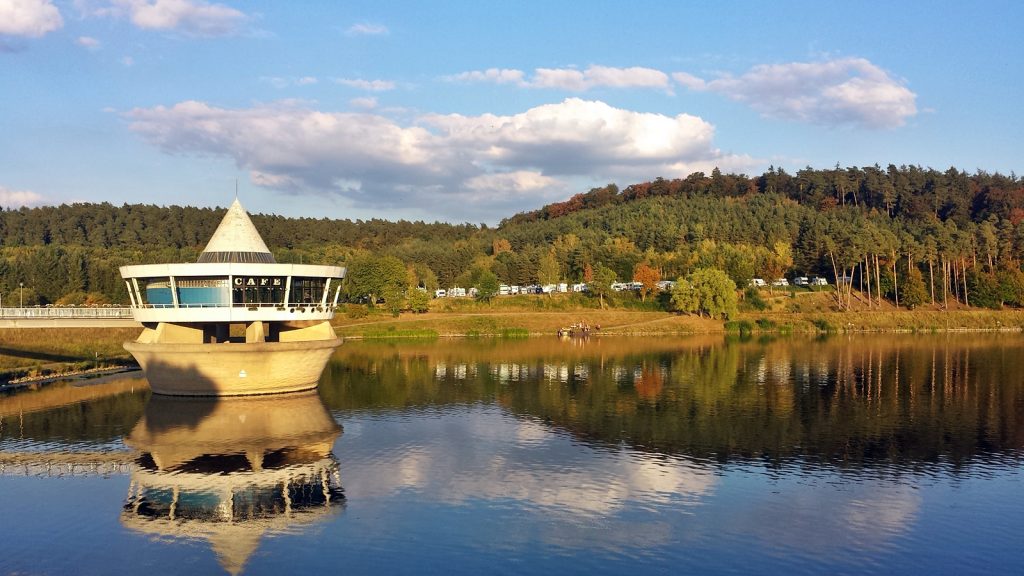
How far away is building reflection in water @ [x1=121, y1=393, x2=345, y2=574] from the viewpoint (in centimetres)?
2950

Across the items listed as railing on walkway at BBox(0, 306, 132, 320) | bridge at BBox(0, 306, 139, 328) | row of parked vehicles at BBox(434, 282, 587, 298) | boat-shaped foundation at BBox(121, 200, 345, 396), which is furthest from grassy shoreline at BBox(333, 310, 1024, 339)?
boat-shaped foundation at BBox(121, 200, 345, 396)

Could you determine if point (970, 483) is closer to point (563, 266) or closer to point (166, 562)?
point (166, 562)

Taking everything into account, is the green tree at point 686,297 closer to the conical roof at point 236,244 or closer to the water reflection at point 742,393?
the water reflection at point 742,393

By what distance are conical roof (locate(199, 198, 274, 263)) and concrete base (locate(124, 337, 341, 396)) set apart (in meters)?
7.54

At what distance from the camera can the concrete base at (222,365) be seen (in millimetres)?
54312

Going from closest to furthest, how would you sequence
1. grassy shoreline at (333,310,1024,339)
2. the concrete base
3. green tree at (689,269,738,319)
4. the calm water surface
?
the calm water surface, the concrete base, grassy shoreline at (333,310,1024,339), green tree at (689,269,738,319)

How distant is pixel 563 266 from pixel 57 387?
381ft

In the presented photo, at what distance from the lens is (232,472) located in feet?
122

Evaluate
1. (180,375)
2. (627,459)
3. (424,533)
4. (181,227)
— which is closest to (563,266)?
(181,227)

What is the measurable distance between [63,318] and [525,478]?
50548mm

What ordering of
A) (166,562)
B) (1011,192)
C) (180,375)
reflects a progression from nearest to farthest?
(166,562), (180,375), (1011,192)

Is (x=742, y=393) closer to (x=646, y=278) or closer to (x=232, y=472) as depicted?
(x=232, y=472)

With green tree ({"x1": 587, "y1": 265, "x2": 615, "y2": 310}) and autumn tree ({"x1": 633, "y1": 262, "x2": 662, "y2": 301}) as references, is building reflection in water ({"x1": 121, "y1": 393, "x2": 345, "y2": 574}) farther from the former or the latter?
autumn tree ({"x1": 633, "y1": 262, "x2": 662, "y2": 301})

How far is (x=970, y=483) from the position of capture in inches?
1357
